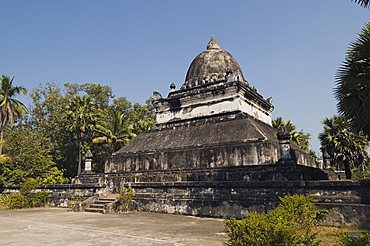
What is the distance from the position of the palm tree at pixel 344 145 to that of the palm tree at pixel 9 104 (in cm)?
2728

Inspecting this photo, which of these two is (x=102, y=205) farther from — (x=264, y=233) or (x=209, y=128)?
(x=264, y=233)

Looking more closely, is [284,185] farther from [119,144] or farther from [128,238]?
[119,144]

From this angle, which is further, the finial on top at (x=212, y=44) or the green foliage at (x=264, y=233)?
the finial on top at (x=212, y=44)

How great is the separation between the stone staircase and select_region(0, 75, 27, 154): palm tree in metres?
17.1

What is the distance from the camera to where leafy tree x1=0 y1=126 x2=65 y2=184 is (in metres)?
22.1

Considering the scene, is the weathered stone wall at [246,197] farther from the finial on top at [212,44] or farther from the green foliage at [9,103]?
the green foliage at [9,103]

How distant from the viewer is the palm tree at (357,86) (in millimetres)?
7758

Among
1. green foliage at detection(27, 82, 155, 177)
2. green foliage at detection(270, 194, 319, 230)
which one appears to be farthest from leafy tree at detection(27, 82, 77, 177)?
green foliage at detection(270, 194, 319, 230)

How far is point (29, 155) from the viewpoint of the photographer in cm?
2431

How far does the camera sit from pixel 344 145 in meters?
22.2

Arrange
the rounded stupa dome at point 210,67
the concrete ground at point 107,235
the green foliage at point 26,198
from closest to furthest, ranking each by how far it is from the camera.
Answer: the concrete ground at point 107,235 → the green foliage at point 26,198 → the rounded stupa dome at point 210,67

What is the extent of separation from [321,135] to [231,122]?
11.0 metres

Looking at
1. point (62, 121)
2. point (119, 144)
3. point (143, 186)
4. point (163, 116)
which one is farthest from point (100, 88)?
point (143, 186)

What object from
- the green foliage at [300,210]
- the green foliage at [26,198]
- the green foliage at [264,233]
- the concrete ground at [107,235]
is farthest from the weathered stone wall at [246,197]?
the green foliage at [26,198]
